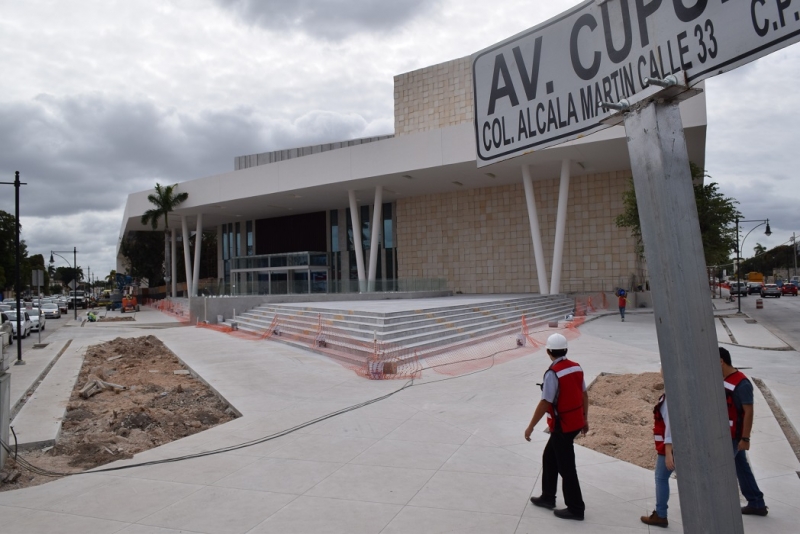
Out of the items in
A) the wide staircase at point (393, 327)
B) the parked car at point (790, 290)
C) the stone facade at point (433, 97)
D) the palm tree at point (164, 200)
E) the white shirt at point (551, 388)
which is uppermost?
the stone facade at point (433, 97)

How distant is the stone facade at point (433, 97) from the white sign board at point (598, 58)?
3715cm

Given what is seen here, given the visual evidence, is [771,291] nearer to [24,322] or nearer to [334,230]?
[334,230]

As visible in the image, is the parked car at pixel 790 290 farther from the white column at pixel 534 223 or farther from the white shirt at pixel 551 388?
the white shirt at pixel 551 388

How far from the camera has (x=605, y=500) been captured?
5.48 m

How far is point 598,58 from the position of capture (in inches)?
102

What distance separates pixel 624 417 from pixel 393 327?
362 inches

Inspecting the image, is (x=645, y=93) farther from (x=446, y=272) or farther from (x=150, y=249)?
(x=150, y=249)

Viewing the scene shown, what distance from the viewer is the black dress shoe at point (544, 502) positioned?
5.25 meters

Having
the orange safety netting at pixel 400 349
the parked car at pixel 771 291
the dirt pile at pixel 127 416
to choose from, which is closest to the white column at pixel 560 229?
the orange safety netting at pixel 400 349

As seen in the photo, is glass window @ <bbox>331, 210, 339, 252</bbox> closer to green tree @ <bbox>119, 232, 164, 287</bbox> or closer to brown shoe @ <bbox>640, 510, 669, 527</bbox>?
green tree @ <bbox>119, 232, 164, 287</bbox>

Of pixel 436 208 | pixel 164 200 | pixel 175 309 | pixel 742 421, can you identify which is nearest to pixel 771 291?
pixel 436 208

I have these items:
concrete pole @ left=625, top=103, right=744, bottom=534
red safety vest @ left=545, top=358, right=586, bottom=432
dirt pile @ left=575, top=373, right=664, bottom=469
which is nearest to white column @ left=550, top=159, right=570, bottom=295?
dirt pile @ left=575, top=373, right=664, bottom=469

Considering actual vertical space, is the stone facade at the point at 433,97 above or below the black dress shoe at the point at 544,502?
above

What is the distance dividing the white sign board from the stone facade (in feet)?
122
